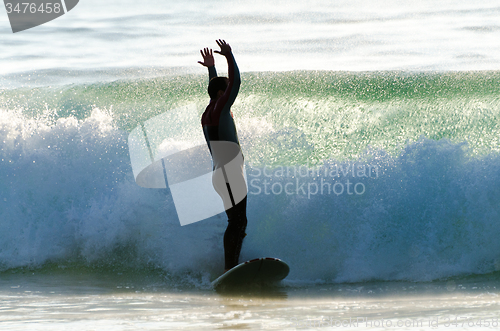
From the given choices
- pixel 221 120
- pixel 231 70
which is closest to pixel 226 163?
pixel 221 120

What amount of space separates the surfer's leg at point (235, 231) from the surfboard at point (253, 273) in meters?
0.15

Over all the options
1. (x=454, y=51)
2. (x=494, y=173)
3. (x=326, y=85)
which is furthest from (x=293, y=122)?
(x=454, y=51)

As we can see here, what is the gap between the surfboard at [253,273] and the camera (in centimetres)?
466

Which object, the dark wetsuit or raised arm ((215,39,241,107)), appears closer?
Result: raised arm ((215,39,241,107))

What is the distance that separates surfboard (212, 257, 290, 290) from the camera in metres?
4.66

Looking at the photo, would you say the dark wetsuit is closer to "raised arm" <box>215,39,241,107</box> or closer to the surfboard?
"raised arm" <box>215,39,241,107</box>

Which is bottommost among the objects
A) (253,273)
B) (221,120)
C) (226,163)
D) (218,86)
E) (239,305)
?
(239,305)

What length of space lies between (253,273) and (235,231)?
1.34ft

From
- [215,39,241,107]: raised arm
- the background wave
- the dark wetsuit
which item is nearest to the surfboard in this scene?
the dark wetsuit

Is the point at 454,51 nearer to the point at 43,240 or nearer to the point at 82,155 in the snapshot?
the point at 82,155

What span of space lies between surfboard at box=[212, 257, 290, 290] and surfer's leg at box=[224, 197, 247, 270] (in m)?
0.15

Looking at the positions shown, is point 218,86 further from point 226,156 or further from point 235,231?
point 235,231

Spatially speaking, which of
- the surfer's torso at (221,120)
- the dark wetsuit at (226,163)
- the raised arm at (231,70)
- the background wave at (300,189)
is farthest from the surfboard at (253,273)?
the raised arm at (231,70)

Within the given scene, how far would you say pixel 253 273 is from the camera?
4.75 m
